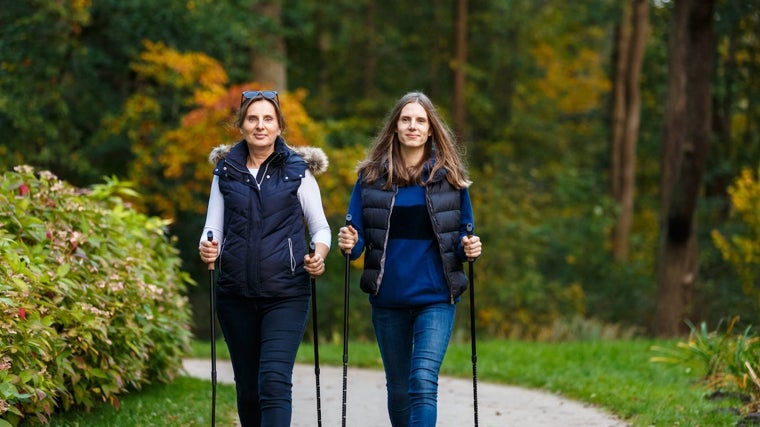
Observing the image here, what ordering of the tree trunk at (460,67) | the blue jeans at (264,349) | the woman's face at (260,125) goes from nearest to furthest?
1. the blue jeans at (264,349)
2. the woman's face at (260,125)
3. the tree trunk at (460,67)

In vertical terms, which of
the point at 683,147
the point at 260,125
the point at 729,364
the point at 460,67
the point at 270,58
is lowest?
the point at 729,364

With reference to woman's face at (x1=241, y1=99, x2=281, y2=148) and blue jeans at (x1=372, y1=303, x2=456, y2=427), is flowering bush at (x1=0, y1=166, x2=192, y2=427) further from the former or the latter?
blue jeans at (x1=372, y1=303, x2=456, y2=427)

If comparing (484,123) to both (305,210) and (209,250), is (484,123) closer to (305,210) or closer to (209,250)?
(305,210)

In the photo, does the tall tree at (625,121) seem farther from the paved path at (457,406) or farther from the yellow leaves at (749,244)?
the paved path at (457,406)

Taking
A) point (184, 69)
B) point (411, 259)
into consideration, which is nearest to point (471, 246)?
point (411, 259)

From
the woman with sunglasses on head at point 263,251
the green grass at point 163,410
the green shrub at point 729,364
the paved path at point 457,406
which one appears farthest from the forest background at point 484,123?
the woman with sunglasses on head at point 263,251

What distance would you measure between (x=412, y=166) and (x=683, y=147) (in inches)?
398

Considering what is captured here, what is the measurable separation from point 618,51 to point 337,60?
26.6 ft

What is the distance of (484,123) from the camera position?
1388 inches

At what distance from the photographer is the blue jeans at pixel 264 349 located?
5.92 metres

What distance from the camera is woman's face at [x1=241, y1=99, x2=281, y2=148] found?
6.19 m

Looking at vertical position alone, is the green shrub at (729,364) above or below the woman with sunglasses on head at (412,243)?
below

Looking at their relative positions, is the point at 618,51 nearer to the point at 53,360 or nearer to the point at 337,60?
the point at 337,60

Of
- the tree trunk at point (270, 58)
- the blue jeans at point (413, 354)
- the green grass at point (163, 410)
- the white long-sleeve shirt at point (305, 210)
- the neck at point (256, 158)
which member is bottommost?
the green grass at point (163, 410)
